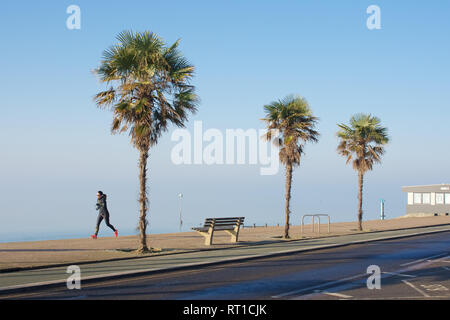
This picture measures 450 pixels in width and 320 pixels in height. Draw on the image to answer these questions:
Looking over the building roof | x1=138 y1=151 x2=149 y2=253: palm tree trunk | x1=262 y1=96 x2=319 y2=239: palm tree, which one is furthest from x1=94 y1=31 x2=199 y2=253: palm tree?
the building roof

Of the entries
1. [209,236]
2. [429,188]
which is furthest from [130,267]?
[429,188]

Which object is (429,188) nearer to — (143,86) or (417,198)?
(417,198)

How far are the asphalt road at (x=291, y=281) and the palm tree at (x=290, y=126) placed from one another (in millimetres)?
10167

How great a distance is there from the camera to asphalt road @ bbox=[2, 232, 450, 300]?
9.69 meters

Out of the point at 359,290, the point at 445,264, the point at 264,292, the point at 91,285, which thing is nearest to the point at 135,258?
the point at 91,285

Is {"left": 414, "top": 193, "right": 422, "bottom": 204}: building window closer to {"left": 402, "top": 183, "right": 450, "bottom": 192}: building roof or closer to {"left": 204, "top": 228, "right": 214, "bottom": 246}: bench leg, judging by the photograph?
{"left": 402, "top": 183, "right": 450, "bottom": 192}: building roof

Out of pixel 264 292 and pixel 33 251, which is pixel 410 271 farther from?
A: pixel 33 251

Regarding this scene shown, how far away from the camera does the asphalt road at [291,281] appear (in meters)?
9.69

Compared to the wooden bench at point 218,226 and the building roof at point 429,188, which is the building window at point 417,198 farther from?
the wooden bench at point 218,226

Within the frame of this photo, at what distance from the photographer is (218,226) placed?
66.9 ft

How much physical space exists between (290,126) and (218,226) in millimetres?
7900

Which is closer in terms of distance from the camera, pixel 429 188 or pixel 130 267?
pixel 130 267

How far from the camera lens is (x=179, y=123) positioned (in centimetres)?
1847

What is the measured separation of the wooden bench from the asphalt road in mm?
4046
